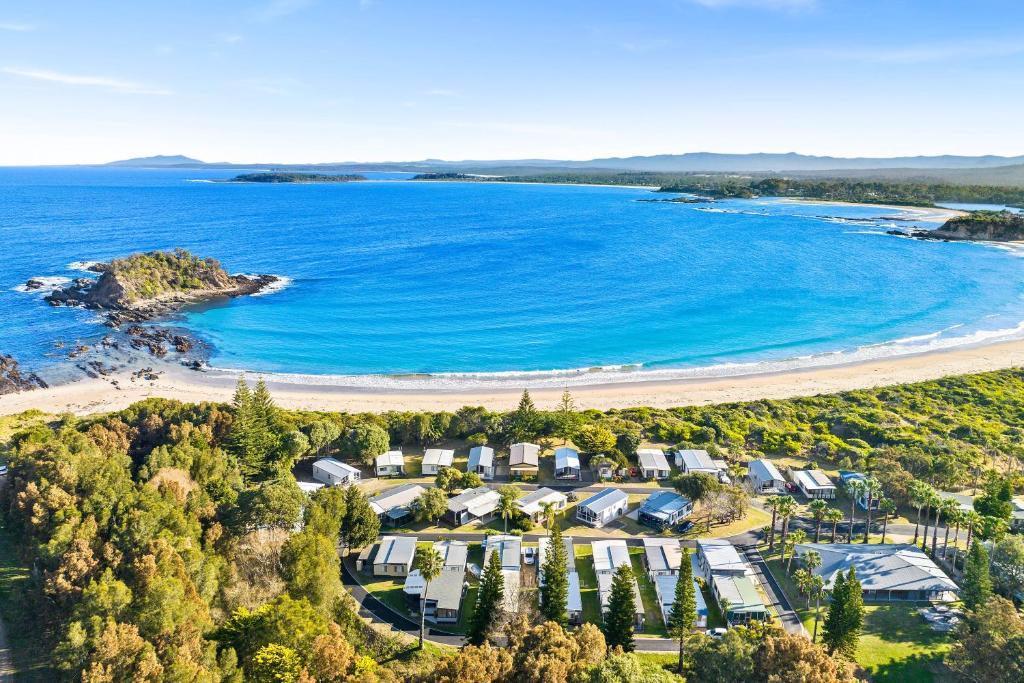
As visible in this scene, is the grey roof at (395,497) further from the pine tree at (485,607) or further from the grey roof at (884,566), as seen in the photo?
the grey roof at (884,566)

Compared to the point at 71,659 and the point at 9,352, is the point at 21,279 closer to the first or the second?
the point at 9,352

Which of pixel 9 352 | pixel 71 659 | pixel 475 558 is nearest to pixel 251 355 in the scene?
pixel 9 352

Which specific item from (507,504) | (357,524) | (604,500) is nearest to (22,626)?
(357,524)

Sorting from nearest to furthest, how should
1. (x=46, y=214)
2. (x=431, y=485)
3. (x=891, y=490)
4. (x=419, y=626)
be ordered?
(x=419, y=626), (x=891, y=490), (x=431, y=485), (x=46, y=214)

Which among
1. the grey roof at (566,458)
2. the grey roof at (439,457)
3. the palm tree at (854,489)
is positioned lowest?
the grey roof at (439,457)

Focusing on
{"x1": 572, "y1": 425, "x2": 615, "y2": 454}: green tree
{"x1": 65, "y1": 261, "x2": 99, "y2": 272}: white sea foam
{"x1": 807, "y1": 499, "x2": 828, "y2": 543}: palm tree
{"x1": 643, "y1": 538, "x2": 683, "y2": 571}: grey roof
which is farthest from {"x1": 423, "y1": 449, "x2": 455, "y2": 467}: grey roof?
{"x1": 65, "y1": 261, "x2": 99, "y2": 272}: white sea foam

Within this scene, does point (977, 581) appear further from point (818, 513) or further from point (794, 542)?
point (818, 513)

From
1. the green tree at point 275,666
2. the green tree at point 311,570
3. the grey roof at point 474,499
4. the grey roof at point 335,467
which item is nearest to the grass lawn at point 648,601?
the grey roof at point 474,499
